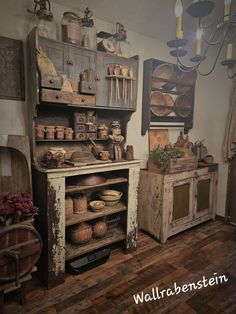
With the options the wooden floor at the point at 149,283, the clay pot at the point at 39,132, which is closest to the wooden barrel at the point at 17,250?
the wooden floor at the point at 149,283

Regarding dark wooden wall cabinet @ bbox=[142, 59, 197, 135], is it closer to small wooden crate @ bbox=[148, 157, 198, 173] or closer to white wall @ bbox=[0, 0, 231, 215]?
white wall @ bbox=[0, 0, 231, 215]

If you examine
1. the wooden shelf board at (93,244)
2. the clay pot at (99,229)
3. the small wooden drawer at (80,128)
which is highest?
the small wooden drawer at (80,128)

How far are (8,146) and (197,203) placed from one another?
7.75 feet

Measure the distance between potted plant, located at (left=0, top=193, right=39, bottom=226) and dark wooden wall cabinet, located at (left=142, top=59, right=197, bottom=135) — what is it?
164 cm

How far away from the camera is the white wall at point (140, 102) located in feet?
5.88

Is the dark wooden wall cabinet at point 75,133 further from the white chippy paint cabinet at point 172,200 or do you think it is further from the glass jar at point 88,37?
the white chippy paint cabinet at point 172,200

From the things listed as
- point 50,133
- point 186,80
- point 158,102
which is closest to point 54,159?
point 50,133

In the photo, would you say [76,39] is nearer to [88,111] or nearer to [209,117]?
[88,111]

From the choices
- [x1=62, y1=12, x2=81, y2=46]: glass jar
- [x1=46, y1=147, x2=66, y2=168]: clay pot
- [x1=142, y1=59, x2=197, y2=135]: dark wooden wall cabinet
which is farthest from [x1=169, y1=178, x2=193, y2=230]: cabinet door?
[x1=62, y1=12, x2=81, y2=46]: glass jar

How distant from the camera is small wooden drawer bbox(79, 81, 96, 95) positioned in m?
1.86

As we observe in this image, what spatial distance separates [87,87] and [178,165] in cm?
139

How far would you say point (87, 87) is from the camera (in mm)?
1888

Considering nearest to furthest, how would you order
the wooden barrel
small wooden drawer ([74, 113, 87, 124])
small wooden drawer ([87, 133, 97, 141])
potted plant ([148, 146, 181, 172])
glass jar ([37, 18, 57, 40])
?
the wooden barrel
glass jar ([37, 18, 57, 40])
small wooden drawer ([74, 113, 87, 124])
small wooden drawer ([87, 133, 97, 141])
potted plant ([148, 146, 181, 172])

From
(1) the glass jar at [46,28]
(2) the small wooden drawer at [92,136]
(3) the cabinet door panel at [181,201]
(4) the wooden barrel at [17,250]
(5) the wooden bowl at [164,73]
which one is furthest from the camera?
(5) the wooden bowl at [164,73]
